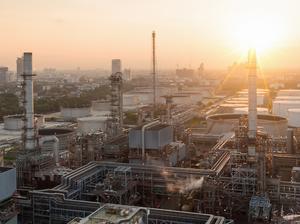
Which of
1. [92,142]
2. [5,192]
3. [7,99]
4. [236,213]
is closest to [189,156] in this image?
[92,142]

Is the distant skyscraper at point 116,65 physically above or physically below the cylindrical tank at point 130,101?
above

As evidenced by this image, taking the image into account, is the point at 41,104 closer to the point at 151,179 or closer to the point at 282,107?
the point at 282,107

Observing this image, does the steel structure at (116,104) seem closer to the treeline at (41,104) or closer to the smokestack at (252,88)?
the smokestack at (252,88)

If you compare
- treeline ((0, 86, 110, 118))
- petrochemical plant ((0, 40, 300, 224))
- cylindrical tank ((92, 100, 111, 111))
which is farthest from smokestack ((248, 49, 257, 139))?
treeline ((0, 86, 110, 118))

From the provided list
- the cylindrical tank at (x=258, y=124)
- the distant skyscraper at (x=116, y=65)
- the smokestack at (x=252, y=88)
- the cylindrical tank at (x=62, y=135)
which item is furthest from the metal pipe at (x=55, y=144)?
the cylindrical tank at (x=258, y=124)

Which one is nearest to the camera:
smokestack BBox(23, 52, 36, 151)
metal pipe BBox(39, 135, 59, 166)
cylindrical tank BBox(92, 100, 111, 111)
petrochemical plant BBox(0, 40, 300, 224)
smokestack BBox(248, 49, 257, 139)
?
petrochemical plant BBox(0, 40, 300, 224)

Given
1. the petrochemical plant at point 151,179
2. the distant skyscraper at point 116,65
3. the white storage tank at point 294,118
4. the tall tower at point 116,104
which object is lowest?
the petrochemical plant at point 151,179

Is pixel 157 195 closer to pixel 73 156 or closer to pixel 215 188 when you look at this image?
pixel 215 188

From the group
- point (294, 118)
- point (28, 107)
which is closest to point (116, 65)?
point (28, 107)

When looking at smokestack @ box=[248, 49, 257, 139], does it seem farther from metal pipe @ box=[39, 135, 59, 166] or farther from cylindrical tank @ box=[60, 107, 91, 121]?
cylindrical tank @ box=[60, 107, 91, 121]

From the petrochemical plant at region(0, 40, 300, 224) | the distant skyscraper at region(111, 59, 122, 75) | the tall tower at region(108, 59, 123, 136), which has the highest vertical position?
the distant skyscraper at region(111, 59, 122, 75)
